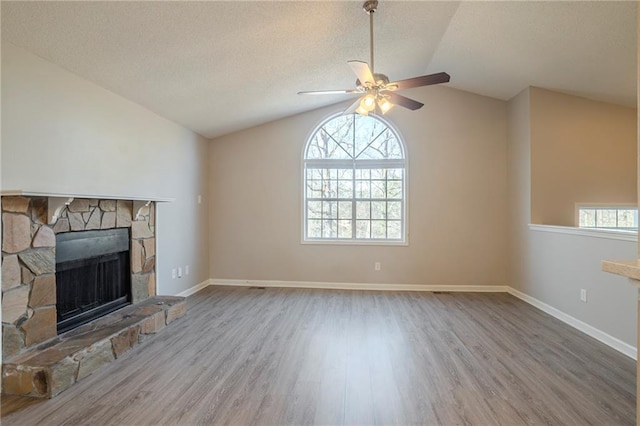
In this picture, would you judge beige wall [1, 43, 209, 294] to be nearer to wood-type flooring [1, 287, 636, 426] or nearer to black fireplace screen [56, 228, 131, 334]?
black fireplace screen [56, 228, 131, 334]

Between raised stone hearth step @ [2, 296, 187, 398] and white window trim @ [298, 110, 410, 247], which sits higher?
white window trim @ [298, 110, 410, 247]

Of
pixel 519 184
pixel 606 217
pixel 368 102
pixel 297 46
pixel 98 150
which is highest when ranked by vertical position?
pixel 297 46

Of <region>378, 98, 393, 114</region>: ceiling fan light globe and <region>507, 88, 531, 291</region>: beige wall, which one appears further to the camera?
<region>507, 88, 531, 291</region>: beige wall

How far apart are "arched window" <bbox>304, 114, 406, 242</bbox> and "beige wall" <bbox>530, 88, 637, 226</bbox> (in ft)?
6.09

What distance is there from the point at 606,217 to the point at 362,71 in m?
4.14

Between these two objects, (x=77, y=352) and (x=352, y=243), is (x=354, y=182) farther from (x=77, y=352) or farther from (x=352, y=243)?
(x=77, y=352)

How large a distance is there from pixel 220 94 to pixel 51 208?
2.07 meters

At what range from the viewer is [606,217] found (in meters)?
4.24

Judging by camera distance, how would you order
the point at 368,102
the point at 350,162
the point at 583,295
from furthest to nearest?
the point at 350,162 → the point at 583,295 → the point at 368,102

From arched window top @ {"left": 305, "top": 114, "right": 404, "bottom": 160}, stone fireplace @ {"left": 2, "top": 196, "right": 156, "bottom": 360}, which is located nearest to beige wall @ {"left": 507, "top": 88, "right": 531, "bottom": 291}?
arched window top @ {"left": 305, "top": 114, "right": 404, "bottom": 160}

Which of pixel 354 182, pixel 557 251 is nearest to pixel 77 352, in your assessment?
pixel 354 182

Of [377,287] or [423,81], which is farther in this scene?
[377,287]

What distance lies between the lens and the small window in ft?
13.9

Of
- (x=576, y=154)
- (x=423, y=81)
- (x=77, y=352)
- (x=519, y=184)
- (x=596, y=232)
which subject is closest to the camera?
(x=77, y=352)
